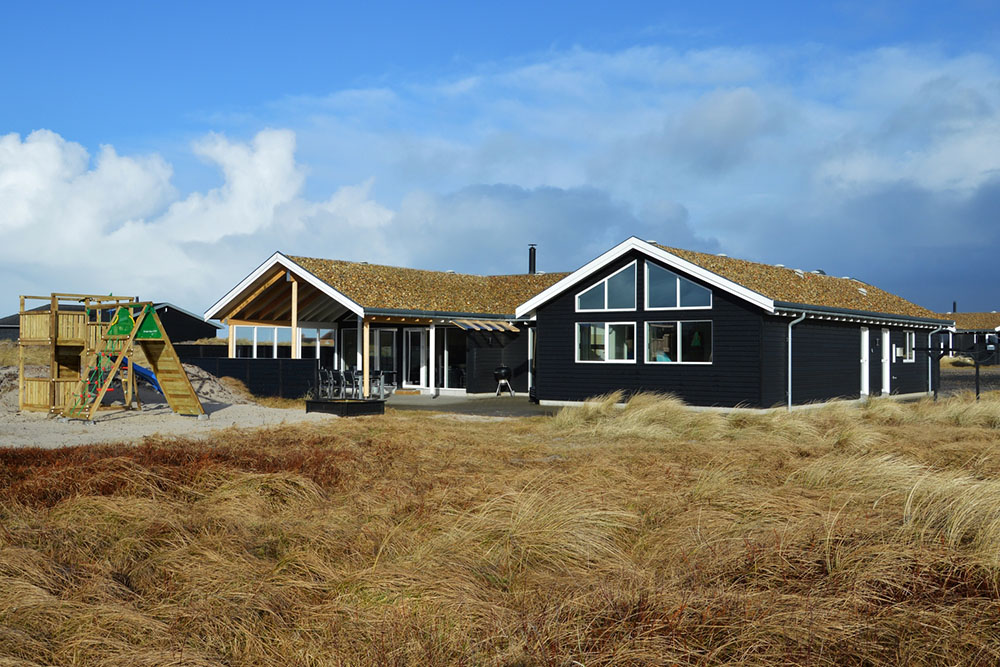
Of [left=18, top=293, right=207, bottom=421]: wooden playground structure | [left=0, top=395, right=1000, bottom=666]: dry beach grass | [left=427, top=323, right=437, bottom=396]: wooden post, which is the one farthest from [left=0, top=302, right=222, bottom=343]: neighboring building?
[left=0, top=395, right=1000, bottom=666]: dry beach grass

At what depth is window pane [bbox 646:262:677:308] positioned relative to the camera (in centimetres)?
1903

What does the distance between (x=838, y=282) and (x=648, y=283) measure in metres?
8.18

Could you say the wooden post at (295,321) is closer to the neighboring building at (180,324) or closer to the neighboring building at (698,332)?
the neighboring building at (698,332)

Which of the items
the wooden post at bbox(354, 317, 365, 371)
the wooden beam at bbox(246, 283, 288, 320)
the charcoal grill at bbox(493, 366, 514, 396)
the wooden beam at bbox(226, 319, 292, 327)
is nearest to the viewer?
the charcoal grill at bbox(493, 366, 514, 396)

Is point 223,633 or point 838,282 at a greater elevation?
point 838,282

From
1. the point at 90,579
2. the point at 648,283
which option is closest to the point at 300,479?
the point at 90,579

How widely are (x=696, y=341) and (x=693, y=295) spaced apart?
3.10 feet

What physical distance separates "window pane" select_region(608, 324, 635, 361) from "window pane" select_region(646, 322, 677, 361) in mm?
439

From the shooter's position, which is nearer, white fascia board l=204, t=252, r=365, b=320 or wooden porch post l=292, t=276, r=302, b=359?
white fascia board l=204, t=252, r=365, b=320

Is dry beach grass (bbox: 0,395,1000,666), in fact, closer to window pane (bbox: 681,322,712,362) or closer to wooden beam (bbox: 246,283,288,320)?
window pane (bbox: 681,322,712,362)

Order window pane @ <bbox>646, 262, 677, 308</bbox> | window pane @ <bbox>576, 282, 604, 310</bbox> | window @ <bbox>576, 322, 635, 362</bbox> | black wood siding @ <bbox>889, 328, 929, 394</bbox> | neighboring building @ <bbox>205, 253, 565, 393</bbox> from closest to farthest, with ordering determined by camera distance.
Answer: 1. window pane @ <bbox>646, 262, 677, 308</bbox>
2. window @ <bbox>576, 322, 635, 362</bbox>
3. window pane @ <bbox>576, 282, 604, 310</bbox>
4. neighboring building @ <bbox>205, 253, 565, 393</bbox>
5. black wood siding @ <bbox>889, 328, 929, 394</bbox>

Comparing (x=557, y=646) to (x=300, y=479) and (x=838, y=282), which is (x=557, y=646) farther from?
(x=838, y=282)

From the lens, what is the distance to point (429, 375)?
80.0 ft

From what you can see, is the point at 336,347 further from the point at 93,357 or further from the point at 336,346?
the point at 93,357
